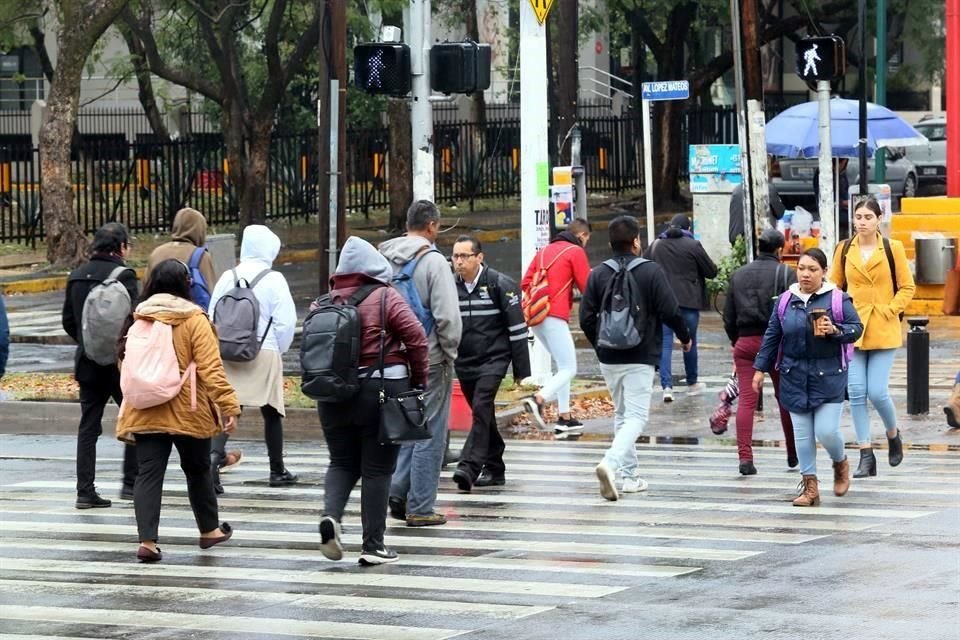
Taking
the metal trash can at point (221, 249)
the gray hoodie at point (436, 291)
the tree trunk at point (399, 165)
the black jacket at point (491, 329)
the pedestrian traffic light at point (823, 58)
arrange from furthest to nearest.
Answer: the tree trunk at point (399, 165)
the pedestrian traffic light at point (823, 58)
the metal trash can at point (221, 249)
the black jacket at point (491, 329)
the gray hoodie at point (436, 291)

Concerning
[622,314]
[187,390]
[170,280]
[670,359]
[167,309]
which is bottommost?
[670,359]

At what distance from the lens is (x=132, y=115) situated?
173ft

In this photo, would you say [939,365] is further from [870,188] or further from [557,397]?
[870,188]

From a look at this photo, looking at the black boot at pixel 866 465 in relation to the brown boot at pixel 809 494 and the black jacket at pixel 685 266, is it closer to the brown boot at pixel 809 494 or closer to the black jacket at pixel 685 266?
the brown boot at pixel 809 494

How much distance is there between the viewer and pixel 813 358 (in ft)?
38.9

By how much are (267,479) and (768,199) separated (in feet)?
44.9


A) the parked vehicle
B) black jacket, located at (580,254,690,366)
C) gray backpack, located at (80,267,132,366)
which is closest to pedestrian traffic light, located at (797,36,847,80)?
black jacket, located at (580,254,690,366)

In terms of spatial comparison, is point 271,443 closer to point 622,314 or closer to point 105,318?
point 105,318

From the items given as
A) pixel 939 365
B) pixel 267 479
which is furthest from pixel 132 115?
pixel 267 479

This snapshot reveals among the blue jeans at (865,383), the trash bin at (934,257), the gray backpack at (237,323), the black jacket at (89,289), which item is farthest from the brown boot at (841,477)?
the trash bin at (934,257)

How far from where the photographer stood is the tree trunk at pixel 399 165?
36.8 m

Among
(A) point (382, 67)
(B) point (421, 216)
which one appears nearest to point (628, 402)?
(B) point (421, 216)

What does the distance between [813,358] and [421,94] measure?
22.2 feet

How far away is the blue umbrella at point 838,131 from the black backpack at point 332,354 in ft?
69.6
